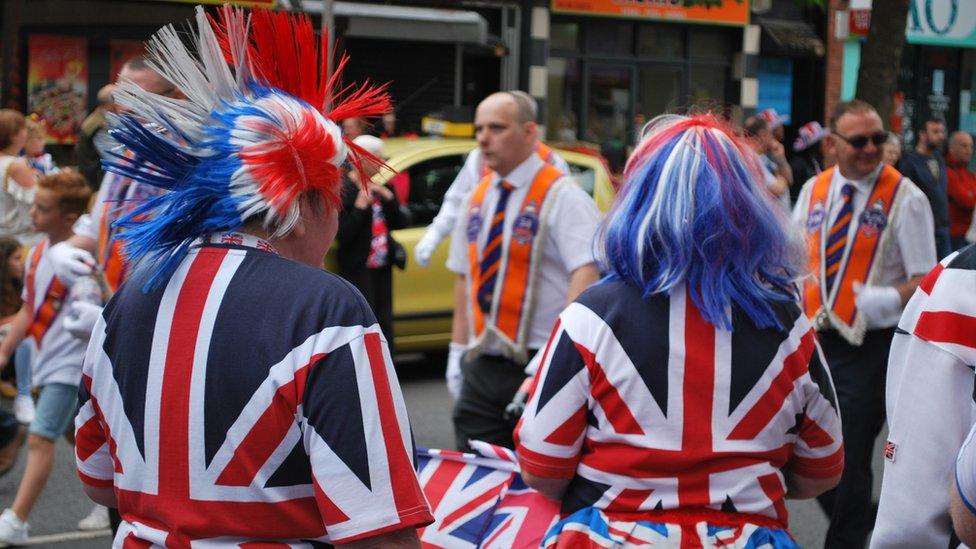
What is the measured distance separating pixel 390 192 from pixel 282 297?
6.70 metres

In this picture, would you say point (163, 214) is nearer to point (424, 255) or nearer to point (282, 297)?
point (282, 297)

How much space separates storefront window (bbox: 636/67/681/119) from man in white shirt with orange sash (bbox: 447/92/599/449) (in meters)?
16.3

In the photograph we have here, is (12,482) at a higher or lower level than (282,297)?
lower

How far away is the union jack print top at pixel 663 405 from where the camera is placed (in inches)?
105

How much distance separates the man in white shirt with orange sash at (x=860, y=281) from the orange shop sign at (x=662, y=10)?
14996 millimetres

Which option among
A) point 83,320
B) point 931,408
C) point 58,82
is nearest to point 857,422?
point 931,408

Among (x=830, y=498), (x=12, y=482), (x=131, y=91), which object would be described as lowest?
(x=12, y=482)

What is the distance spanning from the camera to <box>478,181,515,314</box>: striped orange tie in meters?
5.26

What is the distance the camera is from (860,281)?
5.18 metres

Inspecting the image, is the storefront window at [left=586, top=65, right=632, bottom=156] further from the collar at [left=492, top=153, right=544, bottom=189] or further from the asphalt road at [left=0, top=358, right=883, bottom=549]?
the collar at [left=492, top=153, right=544, bottom=189]

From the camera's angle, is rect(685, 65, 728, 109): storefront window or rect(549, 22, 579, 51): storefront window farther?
rect(685, 65, 728, 109): storefront window

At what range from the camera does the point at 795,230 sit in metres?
2.94

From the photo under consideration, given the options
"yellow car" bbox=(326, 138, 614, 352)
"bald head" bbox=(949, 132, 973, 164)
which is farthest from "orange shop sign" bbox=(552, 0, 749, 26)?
"yellow car" bbox=(326, 138, 614, 352)

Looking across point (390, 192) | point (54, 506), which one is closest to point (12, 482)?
point (54, 506)
